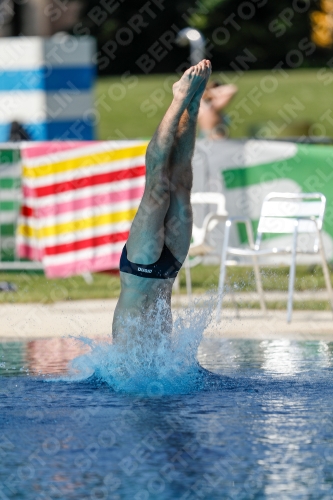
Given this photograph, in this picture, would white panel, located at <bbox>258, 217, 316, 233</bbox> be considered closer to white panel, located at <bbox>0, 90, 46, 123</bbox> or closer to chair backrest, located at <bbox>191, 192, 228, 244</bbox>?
chair backrest, located at <bbox>191, 192, 228, 244</bbox>

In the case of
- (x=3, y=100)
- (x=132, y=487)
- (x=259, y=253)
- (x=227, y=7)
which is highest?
(x=227, y=7)

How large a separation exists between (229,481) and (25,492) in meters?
0.73

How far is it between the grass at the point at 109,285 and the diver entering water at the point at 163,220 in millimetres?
3807

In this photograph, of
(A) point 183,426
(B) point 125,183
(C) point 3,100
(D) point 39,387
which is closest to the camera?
(A) point 183,426

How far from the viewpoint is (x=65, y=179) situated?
11.3 m

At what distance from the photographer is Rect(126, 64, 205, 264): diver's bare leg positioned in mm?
5906

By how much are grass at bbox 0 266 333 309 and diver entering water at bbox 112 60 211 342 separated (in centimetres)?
381

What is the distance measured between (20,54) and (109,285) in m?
4.02

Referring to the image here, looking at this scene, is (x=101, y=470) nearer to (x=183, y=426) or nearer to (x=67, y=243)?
(x=183, y=426)

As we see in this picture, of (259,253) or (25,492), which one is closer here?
(25,492)

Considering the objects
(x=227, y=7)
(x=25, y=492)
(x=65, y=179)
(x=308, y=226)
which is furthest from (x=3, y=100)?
(x=227, y=7)

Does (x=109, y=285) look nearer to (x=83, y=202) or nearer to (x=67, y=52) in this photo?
(x=83, y=202)

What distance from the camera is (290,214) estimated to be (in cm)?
909

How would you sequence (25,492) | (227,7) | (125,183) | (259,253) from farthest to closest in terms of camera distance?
(227,7) < (125,183) < (259,253) < (25,492)
